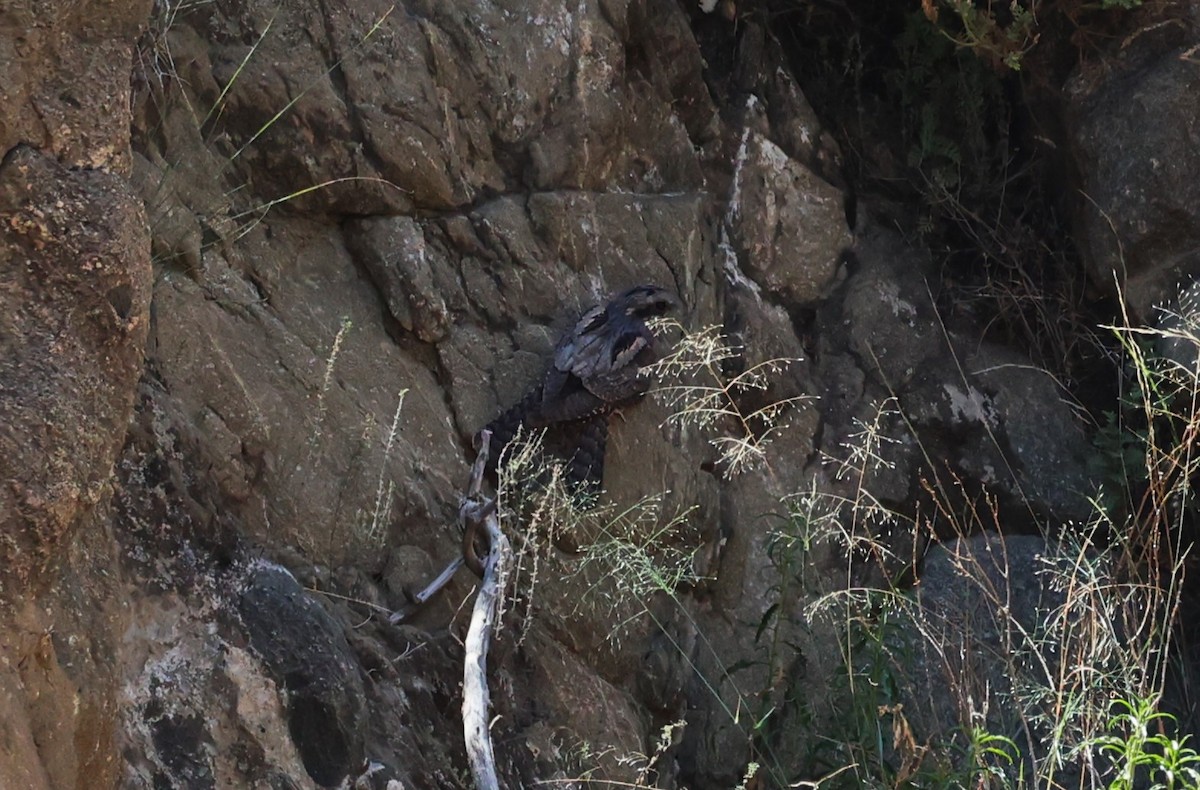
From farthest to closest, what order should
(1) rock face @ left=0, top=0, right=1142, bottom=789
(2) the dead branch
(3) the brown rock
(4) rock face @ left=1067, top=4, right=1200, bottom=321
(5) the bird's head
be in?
(4) rock face @ left=1067, top=4, right=1200, bottom=321
(5) the bird's head
(2) the dead branch
(1) rock face @ left=0, top=0, right=1142, bottom=789
(3) the brown rock

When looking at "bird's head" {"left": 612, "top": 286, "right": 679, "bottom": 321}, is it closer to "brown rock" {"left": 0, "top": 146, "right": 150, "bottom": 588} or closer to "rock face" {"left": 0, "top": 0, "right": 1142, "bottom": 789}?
"rock face" {"left": 0, "top": 0, "right": 1142, "bottom": 789}

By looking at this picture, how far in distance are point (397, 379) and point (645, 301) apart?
812mm

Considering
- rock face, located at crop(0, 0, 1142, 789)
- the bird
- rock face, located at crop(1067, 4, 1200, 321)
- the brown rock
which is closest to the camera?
the brown rock

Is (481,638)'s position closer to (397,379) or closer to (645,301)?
(397,379)

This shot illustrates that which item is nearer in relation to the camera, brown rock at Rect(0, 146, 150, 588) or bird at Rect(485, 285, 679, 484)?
brown rock at Rect(0, 146, 150, 588)

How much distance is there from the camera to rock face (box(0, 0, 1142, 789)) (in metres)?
2.42

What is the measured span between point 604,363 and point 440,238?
2.15 ft

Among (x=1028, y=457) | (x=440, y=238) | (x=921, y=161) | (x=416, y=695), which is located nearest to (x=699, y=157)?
(x=921, y=161)

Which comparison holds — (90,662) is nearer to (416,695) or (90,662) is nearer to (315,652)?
(315,652)

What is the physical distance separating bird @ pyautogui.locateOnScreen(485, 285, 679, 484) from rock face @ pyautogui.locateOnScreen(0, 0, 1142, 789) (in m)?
0.13

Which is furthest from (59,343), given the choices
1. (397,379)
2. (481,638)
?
(397,379)

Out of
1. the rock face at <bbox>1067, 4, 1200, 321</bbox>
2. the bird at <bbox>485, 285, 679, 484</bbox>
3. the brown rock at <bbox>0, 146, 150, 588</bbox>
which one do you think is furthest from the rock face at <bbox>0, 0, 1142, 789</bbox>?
the rock face at <bbox>1067, 4, 1200, 321</bbox>

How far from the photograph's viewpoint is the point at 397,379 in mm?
4043

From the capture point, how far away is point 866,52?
5.62m
